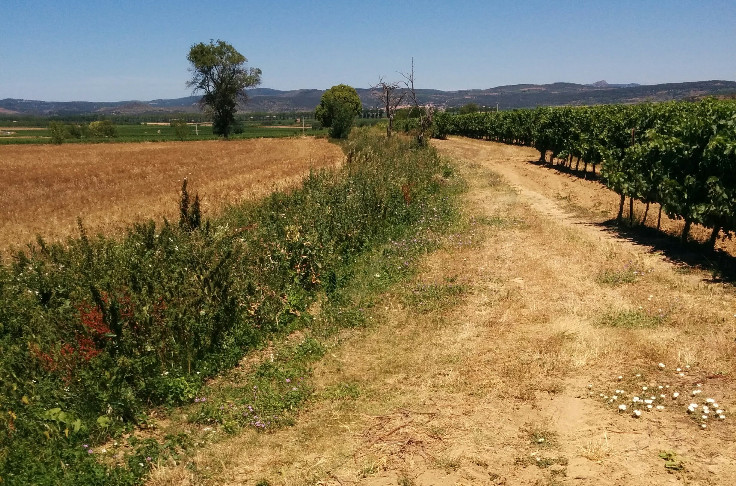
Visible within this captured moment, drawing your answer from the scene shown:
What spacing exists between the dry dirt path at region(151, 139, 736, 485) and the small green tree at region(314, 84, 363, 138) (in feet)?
160

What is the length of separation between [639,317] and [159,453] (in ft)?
25.6

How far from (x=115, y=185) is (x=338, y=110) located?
35998 millimetres

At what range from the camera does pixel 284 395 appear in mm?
6523

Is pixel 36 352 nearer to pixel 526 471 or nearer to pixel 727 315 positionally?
pixel 526 471

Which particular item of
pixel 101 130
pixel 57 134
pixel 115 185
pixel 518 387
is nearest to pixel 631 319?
pixel 518 387

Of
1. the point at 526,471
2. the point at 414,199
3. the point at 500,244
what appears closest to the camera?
the point at 526,471

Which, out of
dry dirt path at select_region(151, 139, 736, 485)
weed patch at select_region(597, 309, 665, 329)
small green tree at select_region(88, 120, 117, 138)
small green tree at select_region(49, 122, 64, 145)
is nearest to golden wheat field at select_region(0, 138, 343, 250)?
dry dirt path at select_region(151, 139, 736, 485)

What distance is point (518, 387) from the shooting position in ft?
21.5

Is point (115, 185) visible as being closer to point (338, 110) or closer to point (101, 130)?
point (338, 110)

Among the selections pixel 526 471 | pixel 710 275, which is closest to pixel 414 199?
pixel 710 275

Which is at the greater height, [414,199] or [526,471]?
[414,199]

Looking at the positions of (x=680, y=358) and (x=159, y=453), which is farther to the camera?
(x=680, y=358)

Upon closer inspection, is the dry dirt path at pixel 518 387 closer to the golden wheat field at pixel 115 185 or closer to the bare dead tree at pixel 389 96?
the golden wheat field at pixel 115 185

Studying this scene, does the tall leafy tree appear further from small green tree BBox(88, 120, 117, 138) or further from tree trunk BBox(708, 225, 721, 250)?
tree trunk BBox(708, 225, 721, 250)
